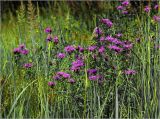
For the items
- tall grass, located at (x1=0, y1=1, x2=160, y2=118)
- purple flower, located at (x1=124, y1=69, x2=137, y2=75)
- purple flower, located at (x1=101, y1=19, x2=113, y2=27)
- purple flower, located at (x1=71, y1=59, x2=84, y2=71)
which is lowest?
tall grass, located at (x1=0, y1=1, x2=160, y2=118)

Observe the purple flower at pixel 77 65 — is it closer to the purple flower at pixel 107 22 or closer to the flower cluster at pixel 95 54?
the flower cluster at pixel 95 54

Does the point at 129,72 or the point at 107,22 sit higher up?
the point at 107,22

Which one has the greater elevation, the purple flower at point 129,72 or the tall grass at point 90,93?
the purple flower at point 129,72

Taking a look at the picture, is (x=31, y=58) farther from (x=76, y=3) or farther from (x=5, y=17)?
(x=5, y=17)

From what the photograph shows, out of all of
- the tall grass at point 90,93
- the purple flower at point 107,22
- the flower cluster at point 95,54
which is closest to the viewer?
the tall grass at point 90,93

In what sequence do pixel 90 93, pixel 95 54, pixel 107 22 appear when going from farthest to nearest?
1. pixel 107 22
2. pixel 95 54
3. pixel 90 93

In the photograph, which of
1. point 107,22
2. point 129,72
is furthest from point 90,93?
point 107,22

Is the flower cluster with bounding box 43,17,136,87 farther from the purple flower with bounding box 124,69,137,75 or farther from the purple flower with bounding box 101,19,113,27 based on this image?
the purple flower with bounding box 101,19,113,27

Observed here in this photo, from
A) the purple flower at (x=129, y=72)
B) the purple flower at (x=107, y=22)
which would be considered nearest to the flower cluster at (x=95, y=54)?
the purple flower at (x=129, y=72)

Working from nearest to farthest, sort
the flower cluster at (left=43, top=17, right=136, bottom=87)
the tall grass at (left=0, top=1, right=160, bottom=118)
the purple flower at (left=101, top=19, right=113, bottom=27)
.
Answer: the tall grass at (left=0, top=1, right=160, bottom=118), the flower cluster at (left=43, top=17, right=136, bottom=87), the purple flower at (left=101, top=19, right=113, bottom=27)

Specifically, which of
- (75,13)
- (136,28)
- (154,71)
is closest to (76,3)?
(75,13)

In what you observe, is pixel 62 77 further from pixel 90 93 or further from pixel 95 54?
pixel 95 54

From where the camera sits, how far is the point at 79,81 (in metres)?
3.01

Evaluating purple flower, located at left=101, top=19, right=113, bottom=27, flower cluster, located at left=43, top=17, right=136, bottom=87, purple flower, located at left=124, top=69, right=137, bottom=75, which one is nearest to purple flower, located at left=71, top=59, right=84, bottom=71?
flower cluster, located at left=43, top=17, right=136, bottom=87
